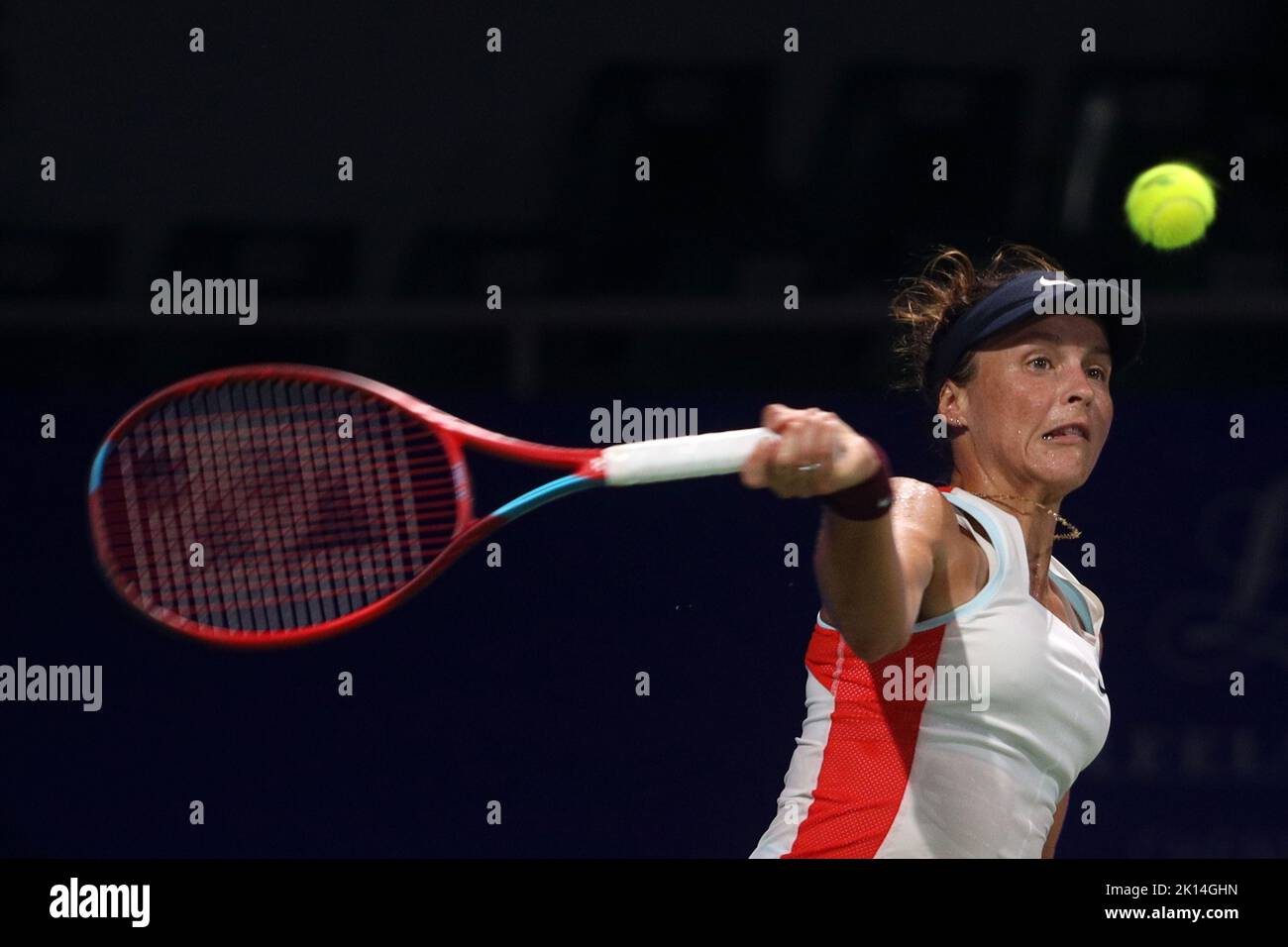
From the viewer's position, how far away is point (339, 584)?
275 cm

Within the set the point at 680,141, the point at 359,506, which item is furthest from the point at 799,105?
the point at 359,506

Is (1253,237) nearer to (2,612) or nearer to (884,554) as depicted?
(884,554)

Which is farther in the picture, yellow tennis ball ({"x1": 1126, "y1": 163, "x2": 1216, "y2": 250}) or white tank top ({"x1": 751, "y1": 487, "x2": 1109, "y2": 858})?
yellow tennis ball ({"x1": 1126, "y1": 163, "x2": 1216, "y2": 250})

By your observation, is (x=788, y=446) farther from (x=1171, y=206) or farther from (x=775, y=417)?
(x=1171, y=206)

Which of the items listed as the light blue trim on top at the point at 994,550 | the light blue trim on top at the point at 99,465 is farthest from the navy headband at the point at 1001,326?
the light blue trim on top at the point at 99,465

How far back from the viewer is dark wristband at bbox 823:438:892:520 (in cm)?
202

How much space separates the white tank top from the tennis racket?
366 mm

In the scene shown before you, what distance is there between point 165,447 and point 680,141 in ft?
6.15

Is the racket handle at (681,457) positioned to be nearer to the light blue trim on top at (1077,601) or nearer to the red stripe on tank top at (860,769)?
the red stripe on tank top at (860,769)

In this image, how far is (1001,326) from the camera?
2605 mm

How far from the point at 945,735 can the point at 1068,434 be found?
506 mm

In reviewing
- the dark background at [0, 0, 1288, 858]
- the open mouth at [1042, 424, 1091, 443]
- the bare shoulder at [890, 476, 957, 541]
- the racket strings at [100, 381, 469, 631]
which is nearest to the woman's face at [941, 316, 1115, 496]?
the open mouth at [1042, 424, 1091, 443]

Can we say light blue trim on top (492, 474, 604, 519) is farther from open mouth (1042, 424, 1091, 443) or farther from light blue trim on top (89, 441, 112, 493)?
open mouth (1042, 424, 1091, 443)

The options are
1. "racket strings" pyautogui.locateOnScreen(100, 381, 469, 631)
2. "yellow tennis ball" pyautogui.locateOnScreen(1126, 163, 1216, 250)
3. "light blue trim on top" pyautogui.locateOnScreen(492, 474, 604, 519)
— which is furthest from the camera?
"yellow tennis ball" pyautogui.locateOnScreen(1126, 163, 1216, 250)
